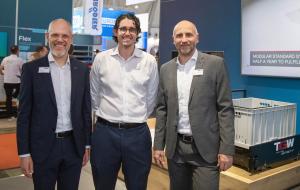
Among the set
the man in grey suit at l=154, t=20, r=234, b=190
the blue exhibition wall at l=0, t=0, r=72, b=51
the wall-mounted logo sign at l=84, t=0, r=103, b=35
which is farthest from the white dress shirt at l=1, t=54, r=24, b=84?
the man in grey suit at l=154, t=20, r=234, b=190

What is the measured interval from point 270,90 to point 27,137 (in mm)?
2920

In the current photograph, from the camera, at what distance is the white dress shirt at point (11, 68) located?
7.04m

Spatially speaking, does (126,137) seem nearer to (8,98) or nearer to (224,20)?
(224,20)

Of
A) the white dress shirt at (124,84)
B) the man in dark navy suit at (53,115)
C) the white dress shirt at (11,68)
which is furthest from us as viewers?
the white dress shirt at (11,68)

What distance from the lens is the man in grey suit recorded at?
2014 millimetres

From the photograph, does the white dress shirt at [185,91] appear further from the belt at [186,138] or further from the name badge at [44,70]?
the name badge at [44,70]

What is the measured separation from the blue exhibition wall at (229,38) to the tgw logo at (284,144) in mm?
590

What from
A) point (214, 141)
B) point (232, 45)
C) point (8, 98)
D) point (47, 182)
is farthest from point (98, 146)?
point (8, 98)

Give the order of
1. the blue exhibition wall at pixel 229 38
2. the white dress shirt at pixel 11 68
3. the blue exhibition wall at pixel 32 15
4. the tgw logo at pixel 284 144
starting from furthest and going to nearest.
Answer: the blue exhibition wall at pixel 32 15 < the white dress shirt at pixel 11 68 < the blue exhibition wall at pixel 229 38 < the tgw logo at pixel 284 144

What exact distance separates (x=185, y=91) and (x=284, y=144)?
1524 mm

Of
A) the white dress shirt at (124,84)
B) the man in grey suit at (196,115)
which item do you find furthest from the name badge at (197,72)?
Answer: the white dress shirt at (124,84)

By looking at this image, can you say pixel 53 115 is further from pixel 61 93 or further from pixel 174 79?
pixel 174 79

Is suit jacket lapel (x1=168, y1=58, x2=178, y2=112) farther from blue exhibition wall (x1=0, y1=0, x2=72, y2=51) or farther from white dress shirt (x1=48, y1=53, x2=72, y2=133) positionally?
blue exhibition wall (x1=0, y1=0, x2=72, y2=51)

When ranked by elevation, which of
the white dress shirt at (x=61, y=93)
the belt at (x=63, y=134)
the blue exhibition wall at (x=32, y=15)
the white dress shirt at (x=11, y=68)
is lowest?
the belt at (x=63, y=134)
